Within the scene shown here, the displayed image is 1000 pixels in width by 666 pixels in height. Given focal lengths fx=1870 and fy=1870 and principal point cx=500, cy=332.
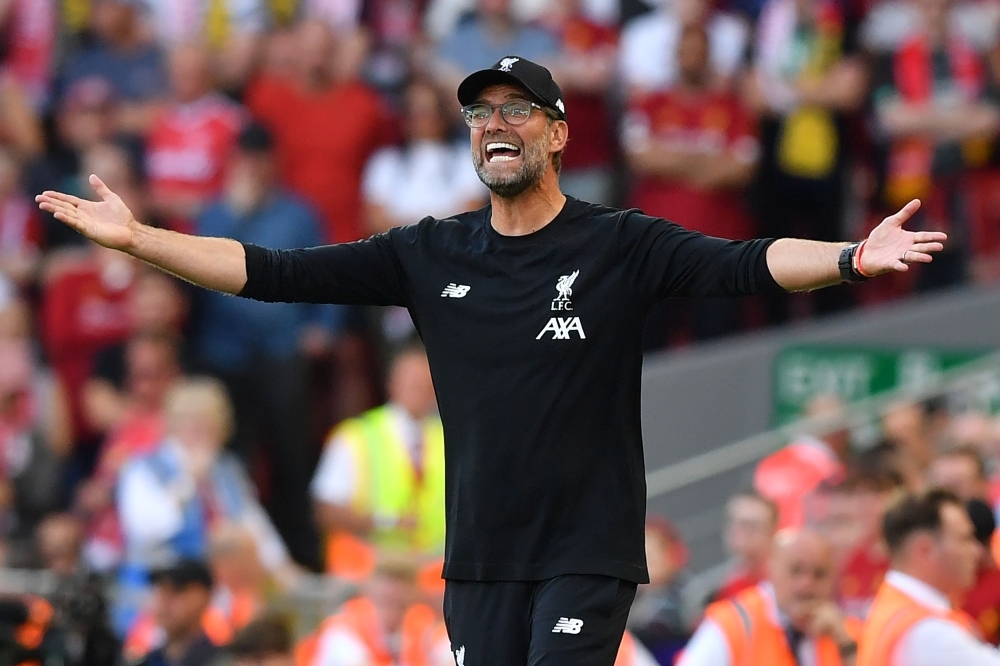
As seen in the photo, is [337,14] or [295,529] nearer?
[295,529]

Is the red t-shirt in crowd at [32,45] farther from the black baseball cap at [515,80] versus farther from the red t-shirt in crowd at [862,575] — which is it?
the black baseball cap at [515,80]

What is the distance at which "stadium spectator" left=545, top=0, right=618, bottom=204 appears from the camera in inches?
463

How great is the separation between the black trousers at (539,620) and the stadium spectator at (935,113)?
706 centimetres

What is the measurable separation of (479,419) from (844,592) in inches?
176

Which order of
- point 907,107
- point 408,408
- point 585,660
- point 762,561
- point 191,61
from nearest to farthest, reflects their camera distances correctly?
point 585,660, point 762,561, point 408,408, point 907,107, point 191,61

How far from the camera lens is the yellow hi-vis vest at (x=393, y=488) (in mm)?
10039

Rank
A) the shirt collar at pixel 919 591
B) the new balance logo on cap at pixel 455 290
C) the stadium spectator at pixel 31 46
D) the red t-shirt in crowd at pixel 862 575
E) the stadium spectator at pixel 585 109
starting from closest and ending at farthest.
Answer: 1. the new balance logo on cap at pixel 455 290
2. the shirt collar at pixel 919 591
3. the red t-shirt in crowd at pixel 862 575
4. the stadium spectator at pixel 585 109
5. the stadium spectator at pixel 31 46

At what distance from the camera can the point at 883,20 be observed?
38.8 feet

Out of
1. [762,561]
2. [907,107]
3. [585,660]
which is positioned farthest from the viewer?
[907,107]

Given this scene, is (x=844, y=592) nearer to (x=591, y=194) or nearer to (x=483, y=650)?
(x=591, y=194)

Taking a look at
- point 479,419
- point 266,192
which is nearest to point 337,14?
point 266,192

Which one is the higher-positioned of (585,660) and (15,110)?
(15,110)

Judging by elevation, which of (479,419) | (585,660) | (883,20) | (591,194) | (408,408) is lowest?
(585,660)

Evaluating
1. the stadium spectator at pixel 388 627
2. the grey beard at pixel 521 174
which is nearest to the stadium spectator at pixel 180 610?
the stadium spectator at pixel 388 627
